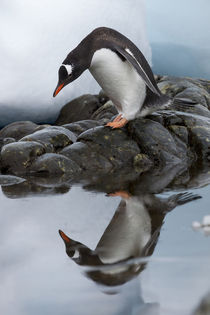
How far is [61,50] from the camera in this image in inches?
435

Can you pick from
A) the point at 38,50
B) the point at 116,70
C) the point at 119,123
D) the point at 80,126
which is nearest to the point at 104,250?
the point at 116,70

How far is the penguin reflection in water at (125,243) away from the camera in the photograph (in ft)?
7.35

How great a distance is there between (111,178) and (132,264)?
2599 mm

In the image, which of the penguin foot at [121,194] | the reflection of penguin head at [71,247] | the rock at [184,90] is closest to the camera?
the reflection of penguin head at [71,247]

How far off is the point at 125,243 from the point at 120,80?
2.93m

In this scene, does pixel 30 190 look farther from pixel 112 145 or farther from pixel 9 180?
pixel 112 145

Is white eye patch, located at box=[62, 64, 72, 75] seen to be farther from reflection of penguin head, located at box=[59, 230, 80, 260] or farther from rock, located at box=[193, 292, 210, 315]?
rock, located at box=[193, 292, 210, 315]

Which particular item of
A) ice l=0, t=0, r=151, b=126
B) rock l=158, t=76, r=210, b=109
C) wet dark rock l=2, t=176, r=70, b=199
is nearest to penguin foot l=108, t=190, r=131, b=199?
wet dark rock l=2, t=176, r=70, b=199

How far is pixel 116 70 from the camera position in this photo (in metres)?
5.20

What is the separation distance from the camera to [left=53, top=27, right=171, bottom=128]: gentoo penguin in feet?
16.2

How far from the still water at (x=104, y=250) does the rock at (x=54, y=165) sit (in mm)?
827

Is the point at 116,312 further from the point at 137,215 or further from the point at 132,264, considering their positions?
the point at 137,215

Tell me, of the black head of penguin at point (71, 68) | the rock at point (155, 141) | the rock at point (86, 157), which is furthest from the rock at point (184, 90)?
the black head of penguin at point (71, 68)

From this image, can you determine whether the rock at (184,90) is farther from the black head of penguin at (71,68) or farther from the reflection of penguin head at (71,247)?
the reflection of penguin head at (71,247)
